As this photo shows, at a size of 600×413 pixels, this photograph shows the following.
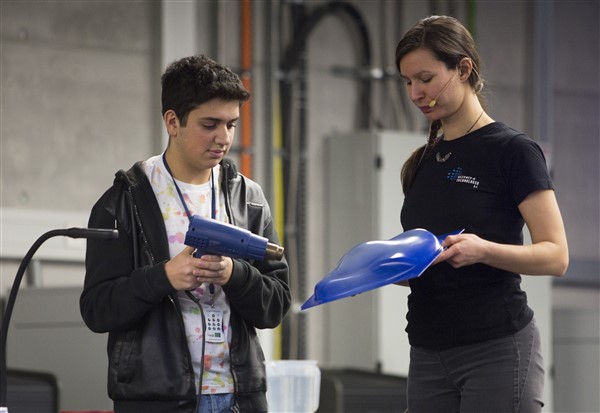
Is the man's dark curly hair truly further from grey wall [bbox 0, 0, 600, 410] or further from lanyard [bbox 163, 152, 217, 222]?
grey wall [bbox 0, 0, 600, 410]

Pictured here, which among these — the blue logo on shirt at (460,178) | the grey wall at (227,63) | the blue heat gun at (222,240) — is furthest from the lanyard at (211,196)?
the grey wall at (227,63)

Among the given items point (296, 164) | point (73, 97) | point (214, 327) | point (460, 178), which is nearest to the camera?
point (460, 178)

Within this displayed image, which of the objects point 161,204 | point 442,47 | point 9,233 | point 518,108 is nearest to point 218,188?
point 161,204

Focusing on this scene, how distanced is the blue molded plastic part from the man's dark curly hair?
440 mm

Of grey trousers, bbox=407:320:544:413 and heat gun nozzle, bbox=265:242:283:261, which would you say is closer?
grey trousers, bbox=407:320:544:413

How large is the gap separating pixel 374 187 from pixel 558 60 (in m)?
1.60

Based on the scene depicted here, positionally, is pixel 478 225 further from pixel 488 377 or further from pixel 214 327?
pixel 214 327

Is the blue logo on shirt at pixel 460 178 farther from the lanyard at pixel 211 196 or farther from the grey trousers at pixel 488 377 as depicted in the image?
the lanyard at pixel 211 196

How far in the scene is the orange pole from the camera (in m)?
5.12

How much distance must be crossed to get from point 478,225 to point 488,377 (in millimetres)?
252

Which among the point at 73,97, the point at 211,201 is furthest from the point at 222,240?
the point at 73,97

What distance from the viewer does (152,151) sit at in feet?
16.4

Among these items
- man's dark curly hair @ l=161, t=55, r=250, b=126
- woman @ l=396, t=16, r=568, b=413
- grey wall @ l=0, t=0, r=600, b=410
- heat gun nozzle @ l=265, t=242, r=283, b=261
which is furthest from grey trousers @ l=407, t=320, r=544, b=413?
grey wall @ l=0, t=0, r=600, b=410

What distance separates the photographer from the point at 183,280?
1909 millimetres
